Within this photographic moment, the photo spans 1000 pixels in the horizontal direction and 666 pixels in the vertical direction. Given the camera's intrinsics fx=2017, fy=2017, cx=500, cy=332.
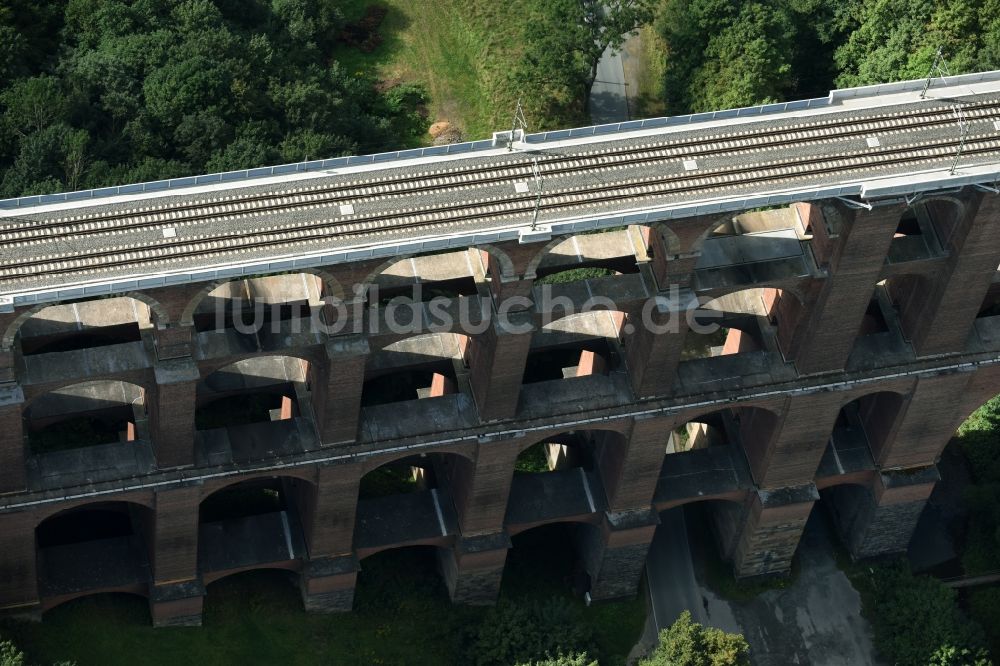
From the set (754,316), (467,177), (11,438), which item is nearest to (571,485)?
(754,316)

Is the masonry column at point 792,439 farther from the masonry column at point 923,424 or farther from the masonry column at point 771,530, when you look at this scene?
the masonry column at point 923,424

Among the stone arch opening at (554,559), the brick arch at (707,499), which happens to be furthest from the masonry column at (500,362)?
the stone arch opening at (554,559)

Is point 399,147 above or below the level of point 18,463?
above

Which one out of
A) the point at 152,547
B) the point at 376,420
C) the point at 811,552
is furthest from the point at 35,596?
the point at 811,552

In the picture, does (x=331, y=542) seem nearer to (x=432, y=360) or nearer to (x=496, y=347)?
(x=432, y=360)

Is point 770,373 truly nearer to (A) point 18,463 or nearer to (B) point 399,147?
(B) point 399,147
